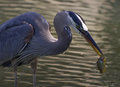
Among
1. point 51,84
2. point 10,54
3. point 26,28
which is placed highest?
point 26,28

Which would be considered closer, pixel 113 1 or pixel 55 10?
pixel 55 10

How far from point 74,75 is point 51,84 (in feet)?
2.42

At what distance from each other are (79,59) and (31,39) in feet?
8.91

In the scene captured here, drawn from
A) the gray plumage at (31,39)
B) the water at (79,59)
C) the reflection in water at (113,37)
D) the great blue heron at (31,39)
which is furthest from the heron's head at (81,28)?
the reflection in water at (113,37)

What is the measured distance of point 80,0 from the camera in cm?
1769

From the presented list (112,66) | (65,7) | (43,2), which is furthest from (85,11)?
(112,66)

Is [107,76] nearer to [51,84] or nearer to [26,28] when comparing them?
[51,84]

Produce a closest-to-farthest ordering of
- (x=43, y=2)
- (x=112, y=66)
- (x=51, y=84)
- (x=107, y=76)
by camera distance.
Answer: (x=51, y=84)
(x=107, y=76)
(x=112, y=66)
(x=43, y=2)

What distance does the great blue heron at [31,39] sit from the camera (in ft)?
23.8

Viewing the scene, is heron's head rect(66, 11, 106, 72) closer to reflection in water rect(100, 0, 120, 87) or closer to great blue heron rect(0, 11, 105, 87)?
great blue heron rect(0, 11, 105, 87)

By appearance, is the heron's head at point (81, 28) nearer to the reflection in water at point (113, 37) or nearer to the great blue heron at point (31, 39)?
the great blue heron at point (31, 39)

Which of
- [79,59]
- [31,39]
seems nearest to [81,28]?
[31,39]

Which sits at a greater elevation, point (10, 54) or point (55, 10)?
point (10, 54)

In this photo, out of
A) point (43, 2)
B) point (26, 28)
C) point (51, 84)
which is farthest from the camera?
point (43, 2)
